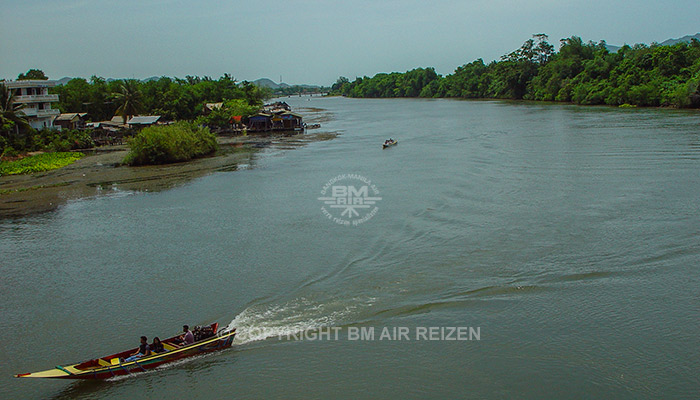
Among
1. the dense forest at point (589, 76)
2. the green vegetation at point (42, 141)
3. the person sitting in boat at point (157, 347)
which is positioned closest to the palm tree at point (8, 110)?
the green vegetation at point (42, 141)

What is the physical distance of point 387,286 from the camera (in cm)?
1716

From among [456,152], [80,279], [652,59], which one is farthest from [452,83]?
[80,279]

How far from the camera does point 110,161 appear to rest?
1767 inches

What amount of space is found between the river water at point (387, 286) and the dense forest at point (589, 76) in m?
43.4

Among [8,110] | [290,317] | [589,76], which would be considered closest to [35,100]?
[8,110]

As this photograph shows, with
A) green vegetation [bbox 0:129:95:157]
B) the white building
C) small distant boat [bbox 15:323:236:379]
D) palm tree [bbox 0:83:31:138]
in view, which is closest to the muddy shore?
green vegetation [bbox 0:129:95:157]

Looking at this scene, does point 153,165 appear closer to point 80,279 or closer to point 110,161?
point 110,161

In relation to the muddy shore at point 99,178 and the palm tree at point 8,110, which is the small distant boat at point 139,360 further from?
the palm tree at point 8,110

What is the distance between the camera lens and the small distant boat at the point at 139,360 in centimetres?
1278

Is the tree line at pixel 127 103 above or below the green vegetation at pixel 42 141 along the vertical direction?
above

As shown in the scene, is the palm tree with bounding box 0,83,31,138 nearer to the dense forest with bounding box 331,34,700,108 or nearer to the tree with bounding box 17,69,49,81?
the tree with bounding box 17,69,49,81

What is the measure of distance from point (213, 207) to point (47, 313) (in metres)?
11.9

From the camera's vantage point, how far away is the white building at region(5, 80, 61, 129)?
49.6 meters
